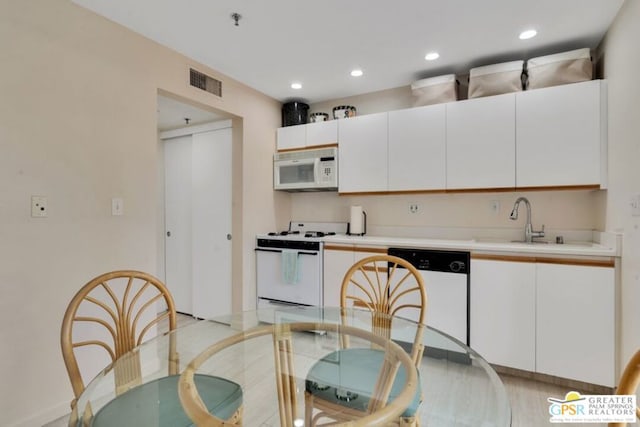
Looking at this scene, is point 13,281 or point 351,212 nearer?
point 13,281

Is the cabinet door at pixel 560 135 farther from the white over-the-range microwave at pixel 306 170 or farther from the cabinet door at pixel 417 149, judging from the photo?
the white over-the-range microwave at pixel 306 170

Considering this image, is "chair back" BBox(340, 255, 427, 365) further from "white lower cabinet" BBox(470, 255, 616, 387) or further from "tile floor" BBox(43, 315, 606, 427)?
"tile floor" BBox(43, 315, 606, 427)

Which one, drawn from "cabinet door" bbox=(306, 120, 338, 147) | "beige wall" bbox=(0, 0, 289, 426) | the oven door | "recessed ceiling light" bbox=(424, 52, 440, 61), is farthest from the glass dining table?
"recessed ceiling light" bbox=(424, 52, 440, 61)

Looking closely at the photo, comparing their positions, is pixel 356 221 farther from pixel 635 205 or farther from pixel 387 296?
pixel 635 205

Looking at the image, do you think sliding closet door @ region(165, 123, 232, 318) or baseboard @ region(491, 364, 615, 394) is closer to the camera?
baseboard @ region(491, 364, 615, 394)

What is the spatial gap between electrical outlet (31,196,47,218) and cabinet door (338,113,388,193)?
2.28 metres

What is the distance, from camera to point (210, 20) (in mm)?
2104

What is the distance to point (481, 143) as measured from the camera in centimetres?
261

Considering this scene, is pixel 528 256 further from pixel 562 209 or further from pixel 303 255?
pixel 303 255

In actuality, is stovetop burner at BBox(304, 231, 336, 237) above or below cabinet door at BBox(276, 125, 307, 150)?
below

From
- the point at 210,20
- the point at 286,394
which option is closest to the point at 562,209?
the point at 286,394

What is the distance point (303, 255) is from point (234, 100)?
5.29 ft

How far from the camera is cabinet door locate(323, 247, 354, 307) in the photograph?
2.91 metres

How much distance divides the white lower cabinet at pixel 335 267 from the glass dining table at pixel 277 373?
0.61 m
